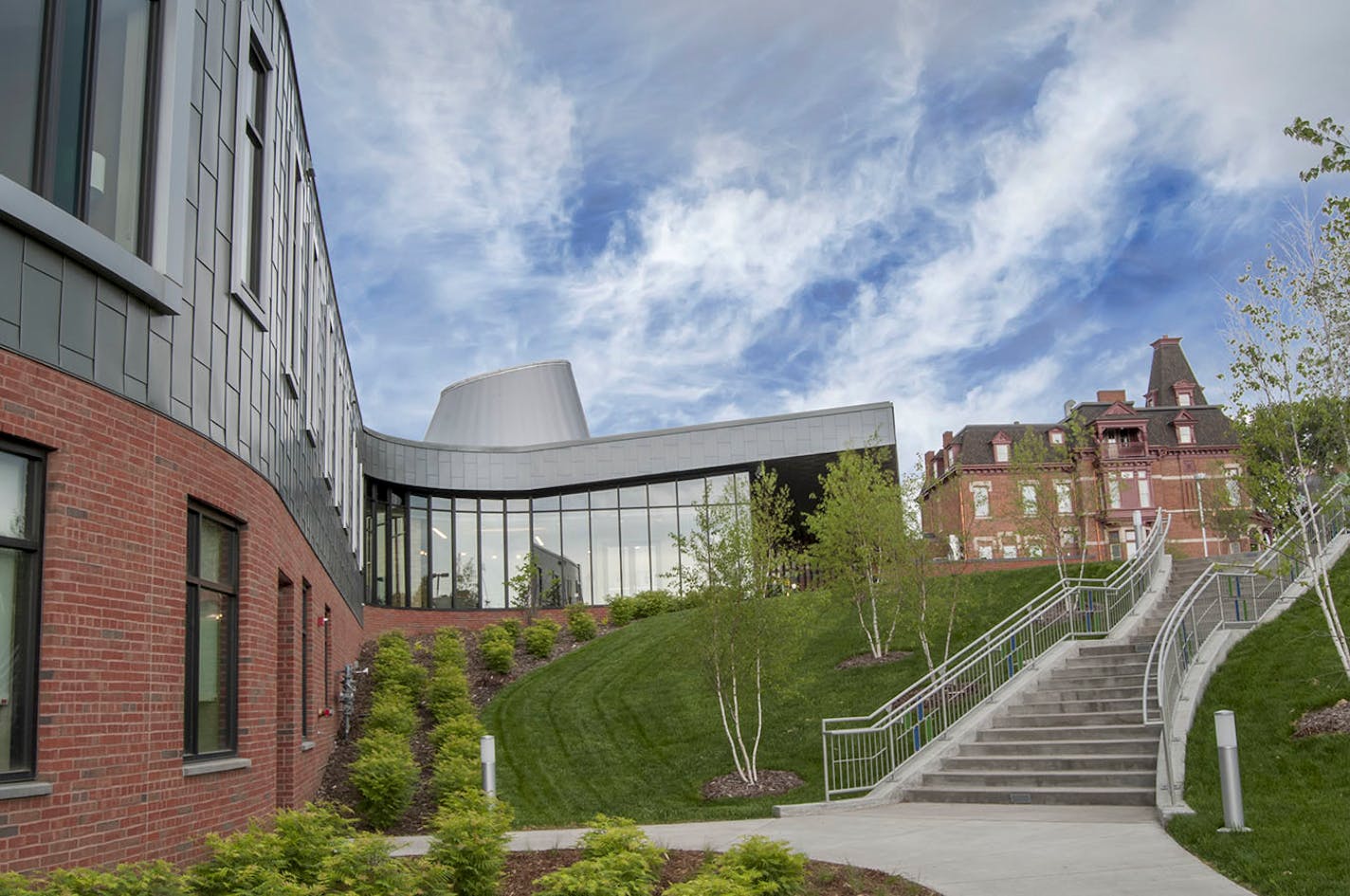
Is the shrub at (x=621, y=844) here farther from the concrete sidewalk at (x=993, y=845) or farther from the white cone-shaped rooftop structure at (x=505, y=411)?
the white cone-shaped rooftop structure at (x=505, y=411)

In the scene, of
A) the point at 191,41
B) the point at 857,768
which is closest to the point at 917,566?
the point at 857,768

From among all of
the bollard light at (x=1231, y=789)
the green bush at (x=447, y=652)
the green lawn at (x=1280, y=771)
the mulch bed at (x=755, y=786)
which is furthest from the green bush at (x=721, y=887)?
the green bush at (x=447, y=652)

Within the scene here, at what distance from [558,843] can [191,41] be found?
8019mm

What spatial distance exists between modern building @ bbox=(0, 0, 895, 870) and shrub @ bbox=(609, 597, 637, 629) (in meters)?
16.6

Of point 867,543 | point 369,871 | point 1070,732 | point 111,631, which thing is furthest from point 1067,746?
point 111,631

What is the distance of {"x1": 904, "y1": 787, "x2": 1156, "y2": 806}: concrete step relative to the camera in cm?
1290

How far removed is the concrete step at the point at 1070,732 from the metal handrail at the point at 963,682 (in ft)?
2.38

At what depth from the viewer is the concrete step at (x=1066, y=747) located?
46.6ft

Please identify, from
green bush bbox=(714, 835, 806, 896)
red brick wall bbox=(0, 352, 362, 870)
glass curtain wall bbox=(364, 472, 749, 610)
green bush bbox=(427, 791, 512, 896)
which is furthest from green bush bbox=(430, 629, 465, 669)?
green bush bbox=(714, 835, 806, 896)

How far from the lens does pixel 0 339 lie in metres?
6.95

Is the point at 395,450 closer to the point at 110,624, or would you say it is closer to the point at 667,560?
the point at 667,560

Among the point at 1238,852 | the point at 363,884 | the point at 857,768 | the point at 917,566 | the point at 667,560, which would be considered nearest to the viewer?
the point at 363,884

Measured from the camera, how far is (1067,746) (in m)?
14.6

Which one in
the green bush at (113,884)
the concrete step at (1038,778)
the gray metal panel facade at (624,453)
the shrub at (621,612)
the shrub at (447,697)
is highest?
the gray metal panel facade at (624,453)
